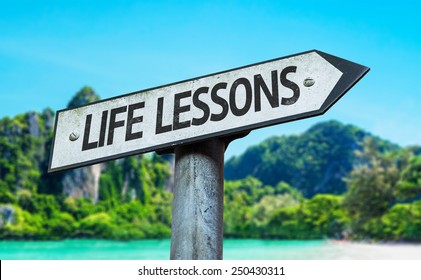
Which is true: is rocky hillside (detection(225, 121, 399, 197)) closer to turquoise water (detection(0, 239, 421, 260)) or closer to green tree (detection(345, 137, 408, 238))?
Answer: turquoise water (detection(0, 239, 421, 260))

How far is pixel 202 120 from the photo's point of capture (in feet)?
2.79

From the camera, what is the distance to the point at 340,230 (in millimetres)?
23219

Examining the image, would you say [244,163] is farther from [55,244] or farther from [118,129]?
[118,129]

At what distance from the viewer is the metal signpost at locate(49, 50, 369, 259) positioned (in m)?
0.80

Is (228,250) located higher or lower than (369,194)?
lower

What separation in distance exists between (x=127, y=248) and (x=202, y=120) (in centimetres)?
2326

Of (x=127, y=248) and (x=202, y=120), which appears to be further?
(x=127, y=248)

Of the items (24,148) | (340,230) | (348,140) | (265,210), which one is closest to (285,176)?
(348,140)

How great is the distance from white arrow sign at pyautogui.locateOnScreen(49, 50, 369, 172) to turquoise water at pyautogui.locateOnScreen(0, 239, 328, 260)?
18875 millimetres

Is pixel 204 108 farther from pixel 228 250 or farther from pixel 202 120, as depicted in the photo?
pixel 228 250

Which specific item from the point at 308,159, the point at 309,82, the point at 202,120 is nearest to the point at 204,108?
the point at 202,120

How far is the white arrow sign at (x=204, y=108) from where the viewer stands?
2.72 ft

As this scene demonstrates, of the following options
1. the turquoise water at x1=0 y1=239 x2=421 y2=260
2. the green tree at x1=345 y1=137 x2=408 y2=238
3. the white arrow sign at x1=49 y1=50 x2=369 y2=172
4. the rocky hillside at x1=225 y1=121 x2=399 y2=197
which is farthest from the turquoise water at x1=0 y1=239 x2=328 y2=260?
the white arrow sign at x1=49 y1=50 x2=369 y2=172
